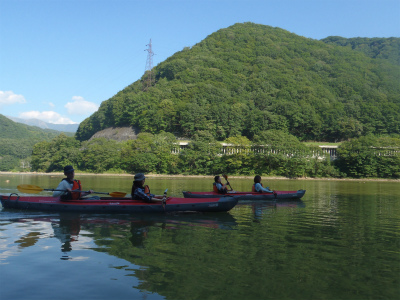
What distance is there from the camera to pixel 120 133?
118 meters

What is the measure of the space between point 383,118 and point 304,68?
47237 mm

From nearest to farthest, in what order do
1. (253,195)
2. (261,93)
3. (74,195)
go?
(74,195) < (253,195) < (261,93)

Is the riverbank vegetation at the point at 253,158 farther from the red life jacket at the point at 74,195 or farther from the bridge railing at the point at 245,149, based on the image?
the red life jacket at the point at 74,195

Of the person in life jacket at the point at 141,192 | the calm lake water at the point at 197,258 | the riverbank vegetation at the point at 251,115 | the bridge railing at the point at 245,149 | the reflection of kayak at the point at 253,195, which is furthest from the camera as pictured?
the bridge railing at the point at 245,149

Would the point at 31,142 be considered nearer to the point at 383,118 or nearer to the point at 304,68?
the point at 304,68

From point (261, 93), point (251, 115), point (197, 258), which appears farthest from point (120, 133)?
point (197, 258)

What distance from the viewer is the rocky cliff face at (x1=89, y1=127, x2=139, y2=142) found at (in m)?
114

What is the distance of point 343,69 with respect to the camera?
484 ft

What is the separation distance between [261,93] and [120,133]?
163 feet

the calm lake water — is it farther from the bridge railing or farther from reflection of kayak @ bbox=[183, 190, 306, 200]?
the bridge railing

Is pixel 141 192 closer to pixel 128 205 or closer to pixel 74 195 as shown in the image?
pixel 128 205

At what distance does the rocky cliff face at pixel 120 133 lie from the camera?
114 metres

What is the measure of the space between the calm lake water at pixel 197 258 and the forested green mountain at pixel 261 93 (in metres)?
89.4

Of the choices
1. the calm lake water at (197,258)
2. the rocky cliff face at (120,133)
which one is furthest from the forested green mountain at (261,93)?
the calm lake water at (197,258)
